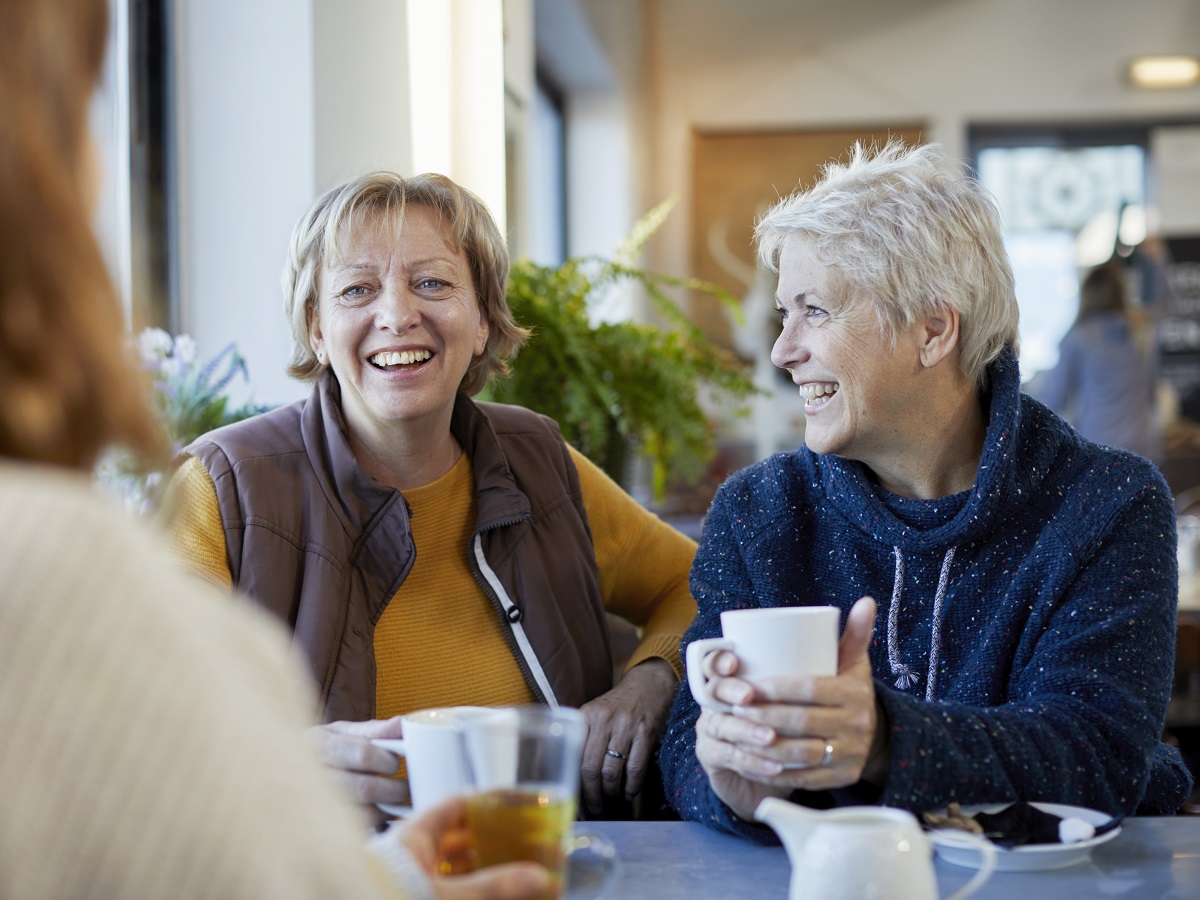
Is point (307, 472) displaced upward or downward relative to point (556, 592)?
upward

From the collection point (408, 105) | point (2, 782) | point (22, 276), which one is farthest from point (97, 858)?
point (408, 105)

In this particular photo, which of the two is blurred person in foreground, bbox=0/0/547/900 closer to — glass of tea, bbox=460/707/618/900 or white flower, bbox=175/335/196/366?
glass of tea, bbox=460/707/618/900

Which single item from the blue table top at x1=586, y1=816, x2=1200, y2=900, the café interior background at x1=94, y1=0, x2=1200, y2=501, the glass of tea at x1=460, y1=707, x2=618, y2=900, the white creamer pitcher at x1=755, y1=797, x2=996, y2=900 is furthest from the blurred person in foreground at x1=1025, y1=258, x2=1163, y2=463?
the glass of tea at x1=460, y1=707, x2=618, y2=900

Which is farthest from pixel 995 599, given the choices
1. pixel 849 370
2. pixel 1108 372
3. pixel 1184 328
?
pixel 1184 328

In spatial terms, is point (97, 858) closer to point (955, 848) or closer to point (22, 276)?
point (22, 276)

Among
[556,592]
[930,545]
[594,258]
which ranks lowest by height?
[556,592]

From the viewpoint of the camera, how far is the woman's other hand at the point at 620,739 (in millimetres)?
1574

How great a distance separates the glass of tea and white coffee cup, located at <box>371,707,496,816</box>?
2cm

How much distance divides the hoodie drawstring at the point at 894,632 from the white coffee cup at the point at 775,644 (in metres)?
0.41

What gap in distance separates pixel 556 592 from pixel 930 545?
0.54m

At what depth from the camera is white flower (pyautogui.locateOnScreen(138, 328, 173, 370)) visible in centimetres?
165

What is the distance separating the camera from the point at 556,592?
5.64 feet

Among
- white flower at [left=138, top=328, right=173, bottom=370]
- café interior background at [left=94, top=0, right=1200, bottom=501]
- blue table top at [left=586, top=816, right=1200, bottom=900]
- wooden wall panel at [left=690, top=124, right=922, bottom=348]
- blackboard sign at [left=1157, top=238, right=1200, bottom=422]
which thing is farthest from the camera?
wooden wall panel at [left=690, top=124, right=922, bottom=348]

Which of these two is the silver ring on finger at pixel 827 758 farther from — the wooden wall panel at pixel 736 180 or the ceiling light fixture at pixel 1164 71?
the ceiling light fixture at pixel 1164 71
